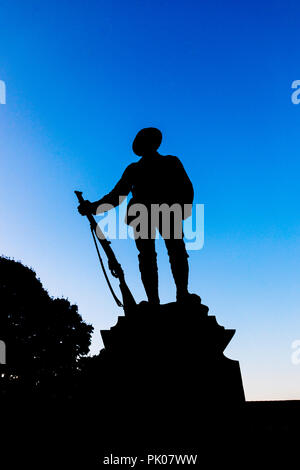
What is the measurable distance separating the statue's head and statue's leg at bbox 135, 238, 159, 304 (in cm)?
134

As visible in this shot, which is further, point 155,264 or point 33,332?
point 33,332

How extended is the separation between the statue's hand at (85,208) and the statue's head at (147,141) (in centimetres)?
110

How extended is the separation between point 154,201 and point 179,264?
968mm

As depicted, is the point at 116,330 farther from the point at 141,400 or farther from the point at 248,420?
the point at 248,420

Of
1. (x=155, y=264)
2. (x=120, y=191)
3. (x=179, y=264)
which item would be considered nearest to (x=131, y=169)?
(x=120, y=191)

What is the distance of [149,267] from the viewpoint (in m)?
5.06

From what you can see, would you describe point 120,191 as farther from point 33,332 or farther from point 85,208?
point 33,332

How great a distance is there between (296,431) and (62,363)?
83.7 ft

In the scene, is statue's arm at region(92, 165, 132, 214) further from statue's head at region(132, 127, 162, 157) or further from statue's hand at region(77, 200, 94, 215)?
statue's head at region(132, 127, 162, 157)

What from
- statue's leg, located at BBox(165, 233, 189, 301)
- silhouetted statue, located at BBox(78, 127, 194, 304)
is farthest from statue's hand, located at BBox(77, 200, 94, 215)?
statue's leg, located at BBox(165, 233, 189, 301)

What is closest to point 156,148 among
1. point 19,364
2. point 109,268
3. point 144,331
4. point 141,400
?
point 109,268

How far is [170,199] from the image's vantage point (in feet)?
16.7

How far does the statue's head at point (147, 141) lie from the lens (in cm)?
532

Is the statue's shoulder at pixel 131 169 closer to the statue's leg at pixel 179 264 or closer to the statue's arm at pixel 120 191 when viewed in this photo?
the statue's arm at pixel 120 191
